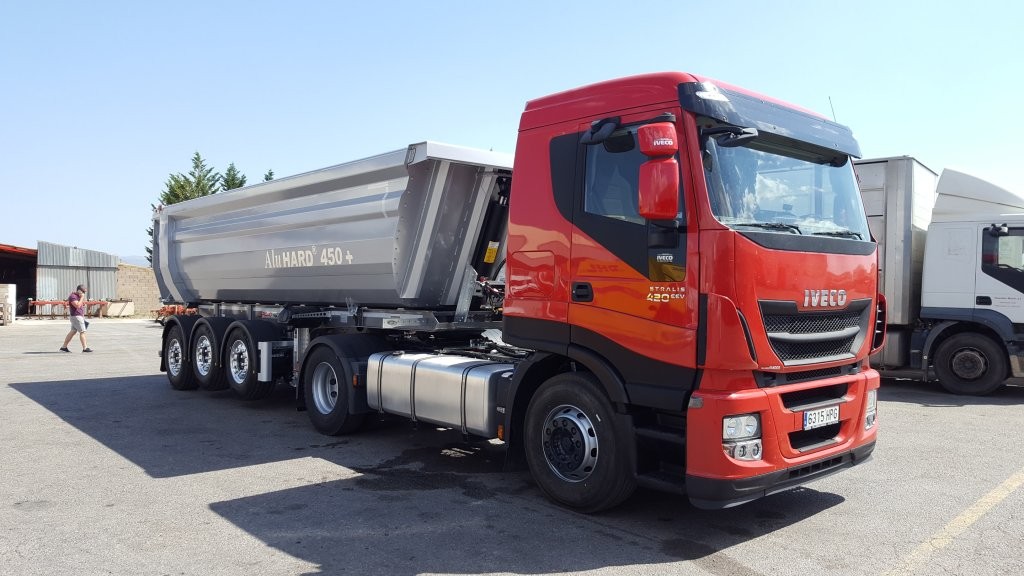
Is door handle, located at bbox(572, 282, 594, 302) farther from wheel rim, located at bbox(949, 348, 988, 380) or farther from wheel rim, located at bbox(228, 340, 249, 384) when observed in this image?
wheel rim, located at bbox(949, 348, 988, 380)

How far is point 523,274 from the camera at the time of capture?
5605 millimetres

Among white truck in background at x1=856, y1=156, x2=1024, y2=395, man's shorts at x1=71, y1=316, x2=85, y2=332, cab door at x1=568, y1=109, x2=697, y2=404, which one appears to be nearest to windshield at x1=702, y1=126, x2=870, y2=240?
cab door at x1=568, y1=109, x2=697, y2=404

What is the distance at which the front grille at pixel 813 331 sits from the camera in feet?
14.9

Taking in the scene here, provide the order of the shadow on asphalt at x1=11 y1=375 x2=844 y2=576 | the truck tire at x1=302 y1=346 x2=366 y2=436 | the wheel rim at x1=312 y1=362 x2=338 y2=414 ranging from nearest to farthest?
the shadow on asphalt at x1=11 y1=375 x2=844 y2=576 → the truck tire at x1=302 y1=346 x2=366 y2=436 → the wheel rim at x1=312 y1=362 x2=338 y2=414

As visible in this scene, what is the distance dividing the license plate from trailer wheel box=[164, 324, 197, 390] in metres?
9.26

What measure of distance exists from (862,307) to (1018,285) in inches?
266

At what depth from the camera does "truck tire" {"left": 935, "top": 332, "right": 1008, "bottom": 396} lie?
416 inches

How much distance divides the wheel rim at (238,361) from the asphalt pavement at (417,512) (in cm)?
141

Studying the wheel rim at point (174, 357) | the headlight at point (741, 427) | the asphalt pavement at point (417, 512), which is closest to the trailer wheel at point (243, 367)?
the asphalt pavement at point (417, 512)

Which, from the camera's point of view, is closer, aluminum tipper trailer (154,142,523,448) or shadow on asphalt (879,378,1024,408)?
aluminum tipper trailer (154,142,523,448)

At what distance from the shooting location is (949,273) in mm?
10695

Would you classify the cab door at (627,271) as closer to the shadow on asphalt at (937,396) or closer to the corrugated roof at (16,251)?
the shadow on asphalt at (937,396)

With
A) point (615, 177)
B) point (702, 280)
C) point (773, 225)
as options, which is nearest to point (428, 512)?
point (702, 280)

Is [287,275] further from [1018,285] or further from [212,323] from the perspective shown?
[1018,285]
